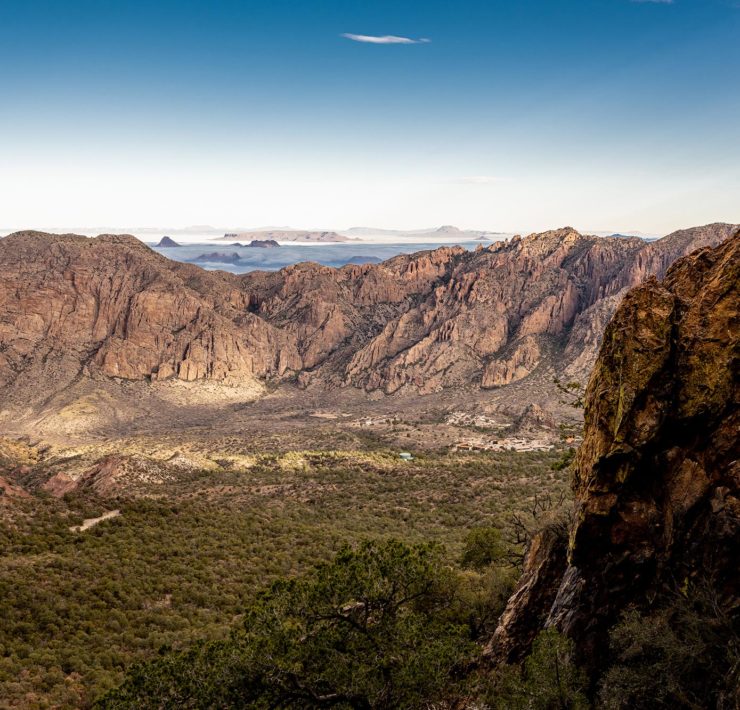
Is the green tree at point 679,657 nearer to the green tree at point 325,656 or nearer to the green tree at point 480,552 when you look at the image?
the green tree at point 325,656

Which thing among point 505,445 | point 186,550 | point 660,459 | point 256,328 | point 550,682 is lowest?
point 505,445

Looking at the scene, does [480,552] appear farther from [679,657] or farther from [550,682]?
[679,657]

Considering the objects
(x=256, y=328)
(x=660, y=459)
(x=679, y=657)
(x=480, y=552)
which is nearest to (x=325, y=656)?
(x=679, y=657)

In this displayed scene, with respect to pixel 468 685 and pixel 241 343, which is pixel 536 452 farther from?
pixel 241 343

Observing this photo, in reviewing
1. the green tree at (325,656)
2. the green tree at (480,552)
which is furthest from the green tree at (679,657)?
the green tree at (480,552)

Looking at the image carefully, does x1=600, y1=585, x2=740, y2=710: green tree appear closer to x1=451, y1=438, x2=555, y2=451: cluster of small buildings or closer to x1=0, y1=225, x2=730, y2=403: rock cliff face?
x1=451, y1=438, x2=555, y2=451: cluster of small buildings

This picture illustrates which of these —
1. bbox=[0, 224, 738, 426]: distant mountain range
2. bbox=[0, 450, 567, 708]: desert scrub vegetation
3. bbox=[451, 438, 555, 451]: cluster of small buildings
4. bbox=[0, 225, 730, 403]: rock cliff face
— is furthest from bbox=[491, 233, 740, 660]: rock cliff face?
bbox=[0, 225, 730, 403]: rock cliff face
